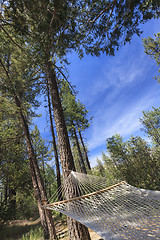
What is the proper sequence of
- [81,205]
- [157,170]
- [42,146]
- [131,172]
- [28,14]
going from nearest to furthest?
[81,205] → [28,14] → [157,170] → [131,172] → [42,146]

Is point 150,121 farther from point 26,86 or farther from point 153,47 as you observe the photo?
point 26,86

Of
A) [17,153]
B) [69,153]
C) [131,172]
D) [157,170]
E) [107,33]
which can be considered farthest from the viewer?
[17,153]

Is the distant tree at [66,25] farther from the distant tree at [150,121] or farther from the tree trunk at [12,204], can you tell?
the distant tree at [150,121]

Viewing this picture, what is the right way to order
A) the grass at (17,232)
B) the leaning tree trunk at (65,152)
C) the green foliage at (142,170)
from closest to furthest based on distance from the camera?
the leaning tree trunk at (65,152), the green foliage at (142,170), the grass at (17,232)

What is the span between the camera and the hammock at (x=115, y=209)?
3.58 ft

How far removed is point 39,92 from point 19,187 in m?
5.73

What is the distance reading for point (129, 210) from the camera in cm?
145

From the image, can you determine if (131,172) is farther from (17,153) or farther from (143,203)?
(17,153)

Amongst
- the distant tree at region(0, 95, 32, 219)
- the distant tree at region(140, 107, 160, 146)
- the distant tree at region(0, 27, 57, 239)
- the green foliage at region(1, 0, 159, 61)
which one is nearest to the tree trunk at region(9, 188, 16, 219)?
the distant tree at region(0, 95, 32, 219)

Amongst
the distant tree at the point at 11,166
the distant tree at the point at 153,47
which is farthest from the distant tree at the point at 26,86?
the distant tree at the point at 153,47

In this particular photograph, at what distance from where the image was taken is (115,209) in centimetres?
149

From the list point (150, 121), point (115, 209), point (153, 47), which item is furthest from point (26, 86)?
point (150, 121)

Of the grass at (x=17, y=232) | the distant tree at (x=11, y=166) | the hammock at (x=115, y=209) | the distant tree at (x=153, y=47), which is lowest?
the grass at (x=17, y=232)

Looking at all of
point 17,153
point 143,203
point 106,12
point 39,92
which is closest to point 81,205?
point 143,203
